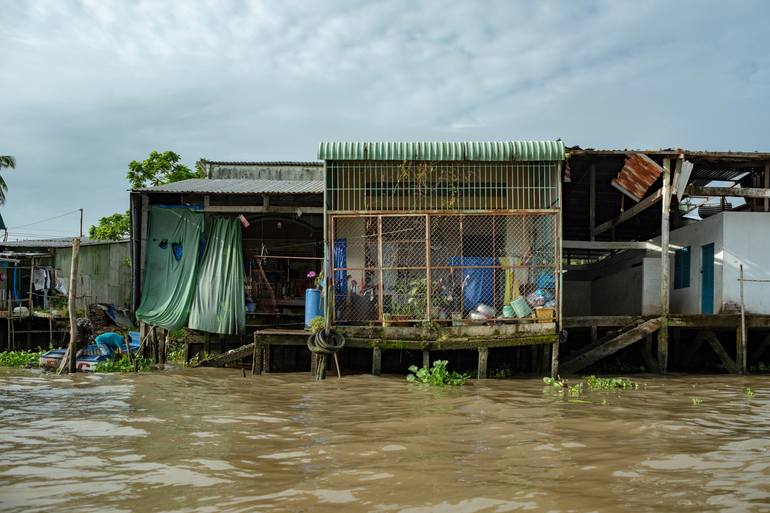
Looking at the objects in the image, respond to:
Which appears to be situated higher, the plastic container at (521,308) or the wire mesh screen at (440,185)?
the wire mesh screen at (440,185)

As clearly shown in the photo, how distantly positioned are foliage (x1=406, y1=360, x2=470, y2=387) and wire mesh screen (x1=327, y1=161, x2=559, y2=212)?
3.29m

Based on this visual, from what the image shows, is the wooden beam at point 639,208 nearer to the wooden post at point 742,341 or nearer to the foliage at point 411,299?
the wooden post at point 742,341

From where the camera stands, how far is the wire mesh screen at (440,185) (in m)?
13.7

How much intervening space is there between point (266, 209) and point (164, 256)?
289cm


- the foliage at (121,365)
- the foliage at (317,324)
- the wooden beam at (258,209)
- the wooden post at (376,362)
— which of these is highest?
the wooden beam at (258,209)

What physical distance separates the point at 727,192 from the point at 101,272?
23.4m

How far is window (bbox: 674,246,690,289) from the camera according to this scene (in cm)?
1584

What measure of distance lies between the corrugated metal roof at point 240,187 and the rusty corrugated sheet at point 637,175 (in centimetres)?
714

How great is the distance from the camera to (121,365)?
53.1ft

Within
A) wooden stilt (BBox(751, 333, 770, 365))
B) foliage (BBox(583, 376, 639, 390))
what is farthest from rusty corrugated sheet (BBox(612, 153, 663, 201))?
foliage (BBox(583, 376, 639, 390))

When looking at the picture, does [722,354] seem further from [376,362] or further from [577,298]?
[376,362]

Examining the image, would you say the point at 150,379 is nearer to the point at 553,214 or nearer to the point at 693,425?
the point at 553,214

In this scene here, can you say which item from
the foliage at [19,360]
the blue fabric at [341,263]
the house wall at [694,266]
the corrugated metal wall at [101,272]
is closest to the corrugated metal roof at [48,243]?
the corrugated metal wall at [101,272]

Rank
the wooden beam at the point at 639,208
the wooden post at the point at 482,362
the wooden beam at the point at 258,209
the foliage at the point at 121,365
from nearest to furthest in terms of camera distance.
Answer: the wooden post at the point at 482,362, the wooden beam at the point at 639,208, the foliage at the point at 121,365, the wooden beam at the point at 258,209
